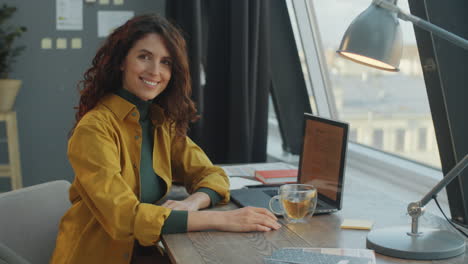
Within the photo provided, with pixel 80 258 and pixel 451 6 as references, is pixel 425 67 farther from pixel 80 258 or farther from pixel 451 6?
pixel 80 258

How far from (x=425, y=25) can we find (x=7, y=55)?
3.26 m

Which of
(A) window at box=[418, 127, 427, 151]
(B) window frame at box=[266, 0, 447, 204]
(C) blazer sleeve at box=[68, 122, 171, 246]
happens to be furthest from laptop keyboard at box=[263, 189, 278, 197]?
(B) window frame at box=[266, 0, 447, 204]

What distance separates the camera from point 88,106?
2025 millimetres

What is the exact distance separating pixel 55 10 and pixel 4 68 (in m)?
0.52

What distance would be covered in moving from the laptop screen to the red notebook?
0.21m

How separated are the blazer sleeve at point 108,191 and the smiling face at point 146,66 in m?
0.23

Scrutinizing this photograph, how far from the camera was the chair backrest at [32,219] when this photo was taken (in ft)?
5.93

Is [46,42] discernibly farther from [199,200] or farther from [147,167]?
[199,200]

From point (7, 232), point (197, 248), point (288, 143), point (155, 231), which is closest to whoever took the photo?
point (197, 248)

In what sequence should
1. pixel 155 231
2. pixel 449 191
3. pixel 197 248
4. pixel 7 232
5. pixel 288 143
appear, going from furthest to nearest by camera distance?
pixel 288 143
pixel 449 191
pixel 7 232
pixel 155 231
pixel 197 248

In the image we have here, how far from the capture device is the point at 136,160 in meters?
1.98

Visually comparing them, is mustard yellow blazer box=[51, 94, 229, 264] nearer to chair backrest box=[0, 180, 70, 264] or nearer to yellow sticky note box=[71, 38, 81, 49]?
chair backrest box=[0, 180, 70, 264]

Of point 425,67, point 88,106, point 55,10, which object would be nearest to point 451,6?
point 425,67

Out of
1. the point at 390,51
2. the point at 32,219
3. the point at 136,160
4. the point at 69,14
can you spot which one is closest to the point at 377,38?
the point at 390,51
